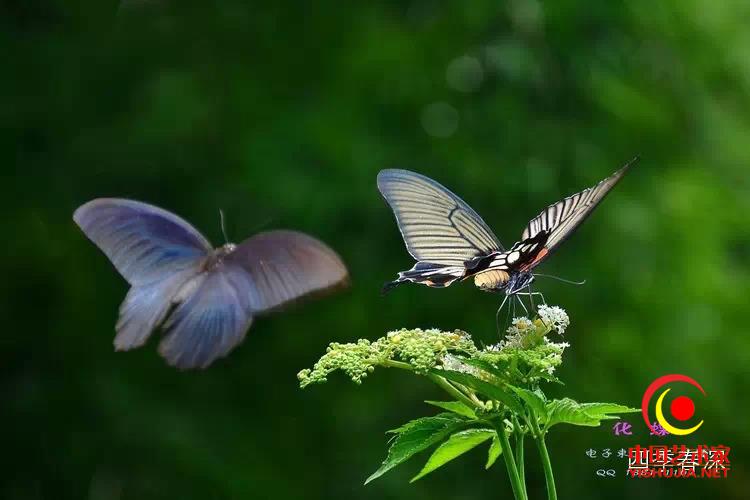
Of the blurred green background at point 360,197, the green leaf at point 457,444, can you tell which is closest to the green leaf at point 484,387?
the green leaf at point 457,444

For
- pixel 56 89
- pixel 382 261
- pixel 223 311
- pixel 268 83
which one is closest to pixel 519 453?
pixel 223 311

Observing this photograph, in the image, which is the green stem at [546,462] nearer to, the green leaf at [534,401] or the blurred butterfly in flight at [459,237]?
the green leaf at [534,401]

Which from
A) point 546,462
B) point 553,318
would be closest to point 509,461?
point 546,462

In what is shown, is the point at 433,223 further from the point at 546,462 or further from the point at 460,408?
the point at 546,462

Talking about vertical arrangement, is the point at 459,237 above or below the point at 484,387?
above

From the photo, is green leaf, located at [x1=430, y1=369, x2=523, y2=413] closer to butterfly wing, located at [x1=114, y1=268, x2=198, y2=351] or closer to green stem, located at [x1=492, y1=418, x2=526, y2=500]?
green stem, located at [x1=492, y1=418, x2=526, y2=500]

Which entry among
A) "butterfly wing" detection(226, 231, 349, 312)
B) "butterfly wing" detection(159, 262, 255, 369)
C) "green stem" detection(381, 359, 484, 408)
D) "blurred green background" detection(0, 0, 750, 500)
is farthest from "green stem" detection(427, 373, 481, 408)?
"blurred green background" detection(0, 0, 750, 500)
